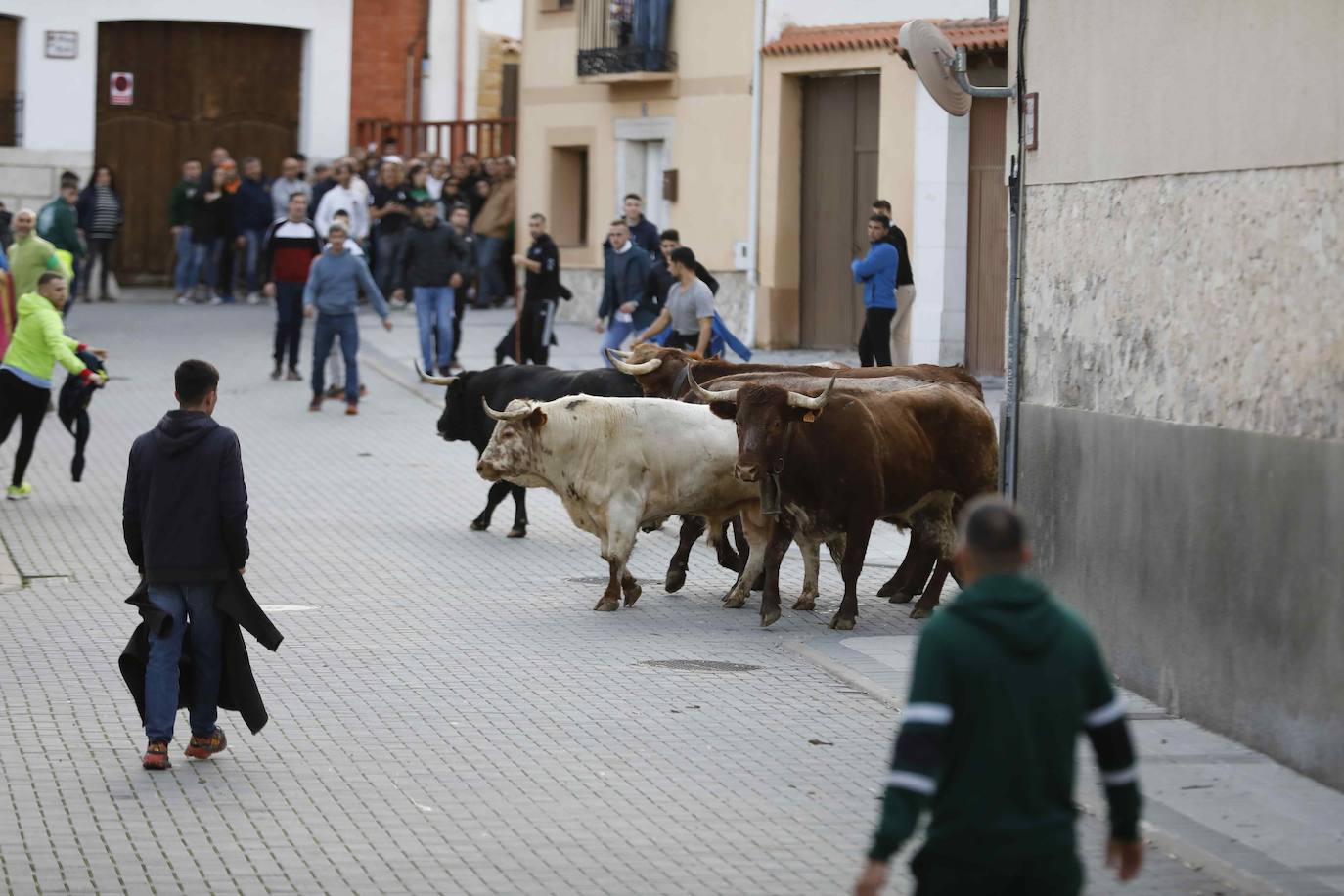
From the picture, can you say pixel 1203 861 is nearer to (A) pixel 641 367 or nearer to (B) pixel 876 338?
(A) pixel 641 367

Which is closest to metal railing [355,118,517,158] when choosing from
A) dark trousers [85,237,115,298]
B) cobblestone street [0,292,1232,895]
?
dark trousers [85,237,115,298]

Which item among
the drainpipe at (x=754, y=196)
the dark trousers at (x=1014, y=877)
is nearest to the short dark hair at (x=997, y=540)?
the dark trousers at (x=1014, y=877)

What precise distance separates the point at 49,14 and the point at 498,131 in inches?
280

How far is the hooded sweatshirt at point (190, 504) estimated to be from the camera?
9.09 metres

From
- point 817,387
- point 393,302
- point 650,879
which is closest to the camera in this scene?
point 650,879

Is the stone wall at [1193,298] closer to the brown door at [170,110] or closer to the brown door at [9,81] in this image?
the brown door at [9,81]

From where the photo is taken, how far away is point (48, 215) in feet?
99.0

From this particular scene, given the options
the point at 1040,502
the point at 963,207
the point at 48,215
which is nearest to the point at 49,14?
the point at 48,215

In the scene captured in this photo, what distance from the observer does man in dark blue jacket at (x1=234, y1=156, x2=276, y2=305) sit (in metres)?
32.2

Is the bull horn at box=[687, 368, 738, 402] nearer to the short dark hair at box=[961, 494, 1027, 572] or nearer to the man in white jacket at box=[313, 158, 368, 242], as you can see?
the short dark hair at box=[961, 494, 1027, 572]

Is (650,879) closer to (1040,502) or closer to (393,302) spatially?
(1040,502)

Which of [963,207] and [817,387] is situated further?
[963,207]

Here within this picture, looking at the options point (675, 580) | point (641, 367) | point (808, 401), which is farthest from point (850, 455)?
point (641, 367)

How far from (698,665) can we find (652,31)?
787 inches
